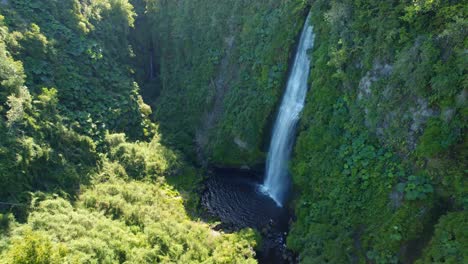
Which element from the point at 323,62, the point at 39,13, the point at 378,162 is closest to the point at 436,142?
the point at 378,162

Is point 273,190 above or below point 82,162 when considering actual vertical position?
above

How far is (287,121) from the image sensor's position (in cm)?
2383

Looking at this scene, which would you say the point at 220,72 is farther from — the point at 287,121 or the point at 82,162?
the point at 82,162

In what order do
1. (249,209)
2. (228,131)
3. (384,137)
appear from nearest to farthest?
(384,137) < (249,209) < (228,131)

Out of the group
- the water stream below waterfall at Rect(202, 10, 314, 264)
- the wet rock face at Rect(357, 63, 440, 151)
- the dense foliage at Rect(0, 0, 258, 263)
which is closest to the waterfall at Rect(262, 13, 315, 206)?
the water stream below waterfall at Rect(202, 10, 314, 264)

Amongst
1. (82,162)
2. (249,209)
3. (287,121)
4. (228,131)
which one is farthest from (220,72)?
(82,162)

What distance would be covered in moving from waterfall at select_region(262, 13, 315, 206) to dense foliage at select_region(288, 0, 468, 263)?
1205 millimetres

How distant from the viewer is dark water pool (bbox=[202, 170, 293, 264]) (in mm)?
21102

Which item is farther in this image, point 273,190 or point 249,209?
point 273,190

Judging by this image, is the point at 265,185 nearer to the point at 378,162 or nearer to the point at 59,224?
the point at 378,162

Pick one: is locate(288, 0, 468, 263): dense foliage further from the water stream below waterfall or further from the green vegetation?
the water stream below waterfall

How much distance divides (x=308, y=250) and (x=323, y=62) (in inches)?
419

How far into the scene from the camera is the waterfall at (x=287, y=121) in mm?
23109

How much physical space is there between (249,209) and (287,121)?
6375mm
